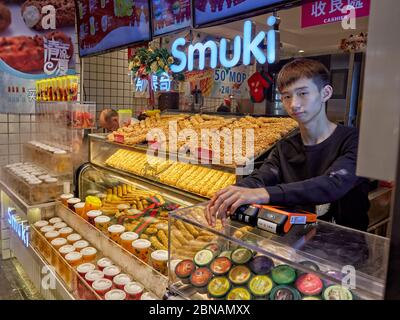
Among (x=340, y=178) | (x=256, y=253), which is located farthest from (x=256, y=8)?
(x=256, y=253)

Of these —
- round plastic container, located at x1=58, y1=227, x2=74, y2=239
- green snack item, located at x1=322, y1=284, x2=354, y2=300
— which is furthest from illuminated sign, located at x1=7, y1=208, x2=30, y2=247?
green snack item, located at x1=322, y1=284, x2=354, y2=300

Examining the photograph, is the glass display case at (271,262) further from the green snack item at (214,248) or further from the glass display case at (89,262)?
the glass display case at (89,262)

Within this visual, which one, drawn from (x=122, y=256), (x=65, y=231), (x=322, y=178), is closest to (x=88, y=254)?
(x=122, y=256)

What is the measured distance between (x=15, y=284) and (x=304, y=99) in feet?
11.8

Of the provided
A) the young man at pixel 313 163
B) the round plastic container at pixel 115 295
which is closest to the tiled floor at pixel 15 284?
the round plastic container at pixel 115 295

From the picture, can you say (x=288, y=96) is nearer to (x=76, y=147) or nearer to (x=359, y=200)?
(x=359, y=200)

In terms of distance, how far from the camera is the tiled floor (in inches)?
130

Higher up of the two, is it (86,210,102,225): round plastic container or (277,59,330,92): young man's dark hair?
(277,59,330,92): young man's dark hair

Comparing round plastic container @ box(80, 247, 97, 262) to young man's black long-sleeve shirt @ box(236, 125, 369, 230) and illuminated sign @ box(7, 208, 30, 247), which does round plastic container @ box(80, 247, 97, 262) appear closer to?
illuminated sign @ box(7, 208, 30, 247)

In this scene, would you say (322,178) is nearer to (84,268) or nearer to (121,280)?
(121,280)

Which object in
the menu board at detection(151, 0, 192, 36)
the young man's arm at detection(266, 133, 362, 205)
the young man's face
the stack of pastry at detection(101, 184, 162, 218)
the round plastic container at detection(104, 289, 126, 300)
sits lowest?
the round plastic container at detection(104, 289, 126, 300)

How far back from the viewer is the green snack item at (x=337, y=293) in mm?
929

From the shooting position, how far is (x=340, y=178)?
4.87ft
